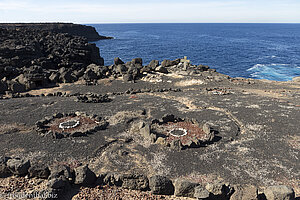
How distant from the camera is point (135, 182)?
40.8ft

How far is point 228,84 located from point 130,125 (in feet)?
A: 85.4

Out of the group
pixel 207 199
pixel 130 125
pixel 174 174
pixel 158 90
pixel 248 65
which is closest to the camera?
pixel 207 199

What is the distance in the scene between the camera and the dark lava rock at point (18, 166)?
13.0 m

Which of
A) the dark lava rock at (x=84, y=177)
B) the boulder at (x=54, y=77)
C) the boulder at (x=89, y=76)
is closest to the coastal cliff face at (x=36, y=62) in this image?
the boulder at (x=54, y=77)

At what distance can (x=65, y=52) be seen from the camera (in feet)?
229

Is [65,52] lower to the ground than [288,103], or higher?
higher

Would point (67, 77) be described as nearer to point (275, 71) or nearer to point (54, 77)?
point (54, 77)

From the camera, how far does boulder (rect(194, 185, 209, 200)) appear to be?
1128cm

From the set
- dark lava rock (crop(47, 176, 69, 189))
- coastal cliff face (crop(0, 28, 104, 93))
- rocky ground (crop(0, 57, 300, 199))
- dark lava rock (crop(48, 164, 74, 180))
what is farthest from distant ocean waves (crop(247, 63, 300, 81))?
dark lava rock (crop(47, 176, 69, 189))

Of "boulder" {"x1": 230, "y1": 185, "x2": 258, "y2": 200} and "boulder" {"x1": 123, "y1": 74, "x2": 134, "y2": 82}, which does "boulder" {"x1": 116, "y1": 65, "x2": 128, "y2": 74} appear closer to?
"boulder" {"x1": 123, "y1": 74, "x2": 134, "y2": 82}

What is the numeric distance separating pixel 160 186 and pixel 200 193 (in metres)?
2.18

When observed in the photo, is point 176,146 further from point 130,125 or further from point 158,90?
point 158,90

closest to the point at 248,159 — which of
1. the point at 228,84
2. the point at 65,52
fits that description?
the point at 228,84

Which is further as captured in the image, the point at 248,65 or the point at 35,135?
the point at 248,65
